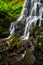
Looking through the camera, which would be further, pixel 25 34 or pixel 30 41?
pixel 25 34

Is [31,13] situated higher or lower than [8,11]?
higher

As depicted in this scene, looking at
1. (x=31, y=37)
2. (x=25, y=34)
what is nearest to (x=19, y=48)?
(x=31, y=37)

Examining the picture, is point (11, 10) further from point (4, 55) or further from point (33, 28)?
point (4, 55)

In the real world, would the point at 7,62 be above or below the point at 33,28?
below

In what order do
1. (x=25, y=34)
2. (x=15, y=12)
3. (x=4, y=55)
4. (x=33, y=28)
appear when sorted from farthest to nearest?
(x=15, y=12) → (x=25, y=34) → (x=33, y=28) → (x=4, y=55)

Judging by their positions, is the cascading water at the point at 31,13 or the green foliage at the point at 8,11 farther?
the green foliage at the point at 8,11

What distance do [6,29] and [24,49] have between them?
5798 mm

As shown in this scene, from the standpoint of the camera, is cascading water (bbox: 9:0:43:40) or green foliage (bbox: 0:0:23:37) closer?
cascading water (bbox: 9:0:43:40)

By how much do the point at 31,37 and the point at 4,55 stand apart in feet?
7.37

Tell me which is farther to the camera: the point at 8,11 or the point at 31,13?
the point at 8,11

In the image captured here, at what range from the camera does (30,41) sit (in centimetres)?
1184

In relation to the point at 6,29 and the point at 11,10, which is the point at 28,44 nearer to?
the point at 6,29

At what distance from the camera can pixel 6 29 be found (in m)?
16.5

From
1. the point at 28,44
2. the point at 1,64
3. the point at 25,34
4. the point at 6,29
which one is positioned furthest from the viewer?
the point at 6,29
